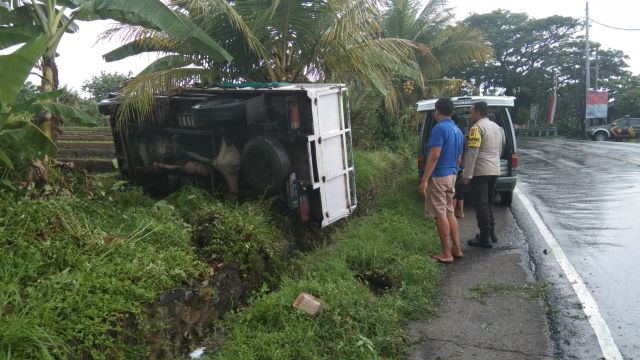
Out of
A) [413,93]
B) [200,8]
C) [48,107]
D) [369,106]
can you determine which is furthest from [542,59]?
[48,107]

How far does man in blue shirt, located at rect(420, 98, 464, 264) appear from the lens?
19.4 ft

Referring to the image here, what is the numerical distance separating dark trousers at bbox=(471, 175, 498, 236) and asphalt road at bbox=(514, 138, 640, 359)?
0.65 metres

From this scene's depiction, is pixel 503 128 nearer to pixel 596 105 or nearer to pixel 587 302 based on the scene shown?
pixel 587 302

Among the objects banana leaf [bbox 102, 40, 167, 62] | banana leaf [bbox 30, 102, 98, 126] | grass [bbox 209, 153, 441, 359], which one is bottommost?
grass [bbox 209, 153, 441, 359]

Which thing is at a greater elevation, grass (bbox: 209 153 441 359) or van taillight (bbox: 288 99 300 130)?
van taillight (bbox: 288 99 300 130)

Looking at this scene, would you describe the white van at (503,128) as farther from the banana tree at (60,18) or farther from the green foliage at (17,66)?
the green foliage at (17,66)

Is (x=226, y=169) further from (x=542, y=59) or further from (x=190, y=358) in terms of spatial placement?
(x=542, y=59)

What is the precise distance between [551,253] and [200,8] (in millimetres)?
5747

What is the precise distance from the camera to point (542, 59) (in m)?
40.7

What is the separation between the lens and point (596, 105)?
3625cm

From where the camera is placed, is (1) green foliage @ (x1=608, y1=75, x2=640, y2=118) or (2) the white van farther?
(1) green foliage @ (x1=608, y1=75, x2=640, y2=118)

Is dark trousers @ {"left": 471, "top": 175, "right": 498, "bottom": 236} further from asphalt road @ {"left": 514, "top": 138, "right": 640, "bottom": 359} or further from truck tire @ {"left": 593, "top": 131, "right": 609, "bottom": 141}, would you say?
truck tire @ {"left": 593, "top": 131, "right": 609, "bottom": 141}

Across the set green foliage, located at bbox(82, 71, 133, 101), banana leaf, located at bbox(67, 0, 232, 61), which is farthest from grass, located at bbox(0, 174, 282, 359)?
green foliage, located at bbox(82, 71, 133, 101)

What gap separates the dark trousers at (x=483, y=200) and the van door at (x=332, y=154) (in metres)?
1.57
